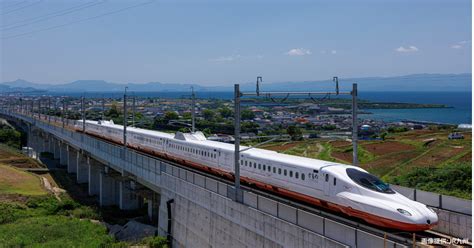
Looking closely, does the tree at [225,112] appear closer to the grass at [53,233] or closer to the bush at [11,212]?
the bush at [11,212]

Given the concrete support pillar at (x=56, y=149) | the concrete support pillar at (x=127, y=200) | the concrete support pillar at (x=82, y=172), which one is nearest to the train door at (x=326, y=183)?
the concrete support pillar at (x=127, y=200)

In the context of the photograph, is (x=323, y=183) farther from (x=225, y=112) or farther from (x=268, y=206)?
(x=225, y=112)

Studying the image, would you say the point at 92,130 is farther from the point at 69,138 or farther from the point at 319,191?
the point at 319,191

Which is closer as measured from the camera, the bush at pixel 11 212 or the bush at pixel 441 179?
the bush at pixel 441 179

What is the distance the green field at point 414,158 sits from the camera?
130ft

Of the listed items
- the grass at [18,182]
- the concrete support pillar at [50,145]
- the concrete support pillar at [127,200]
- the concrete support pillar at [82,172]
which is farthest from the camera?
the concrete support pillar at [50,145]

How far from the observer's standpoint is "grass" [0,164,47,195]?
56.4 m

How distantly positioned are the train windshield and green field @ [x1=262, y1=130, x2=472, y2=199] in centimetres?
1759

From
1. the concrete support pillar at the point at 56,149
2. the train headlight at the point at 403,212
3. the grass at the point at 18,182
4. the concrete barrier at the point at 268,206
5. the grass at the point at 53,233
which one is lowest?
the grass at the point at 53,233

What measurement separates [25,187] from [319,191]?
47.8 metres

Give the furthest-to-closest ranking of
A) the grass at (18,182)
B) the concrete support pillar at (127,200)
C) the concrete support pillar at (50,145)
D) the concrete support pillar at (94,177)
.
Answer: the concrete support pillar at (50,145) → the concrete support pillar at (94,177) → the grass at (18,182) → the concrete support pillar at (127,200)

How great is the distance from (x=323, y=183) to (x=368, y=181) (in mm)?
2361

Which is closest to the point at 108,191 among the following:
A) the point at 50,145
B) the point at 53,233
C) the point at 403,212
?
the point at 53,233

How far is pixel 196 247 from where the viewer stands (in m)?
27.8
